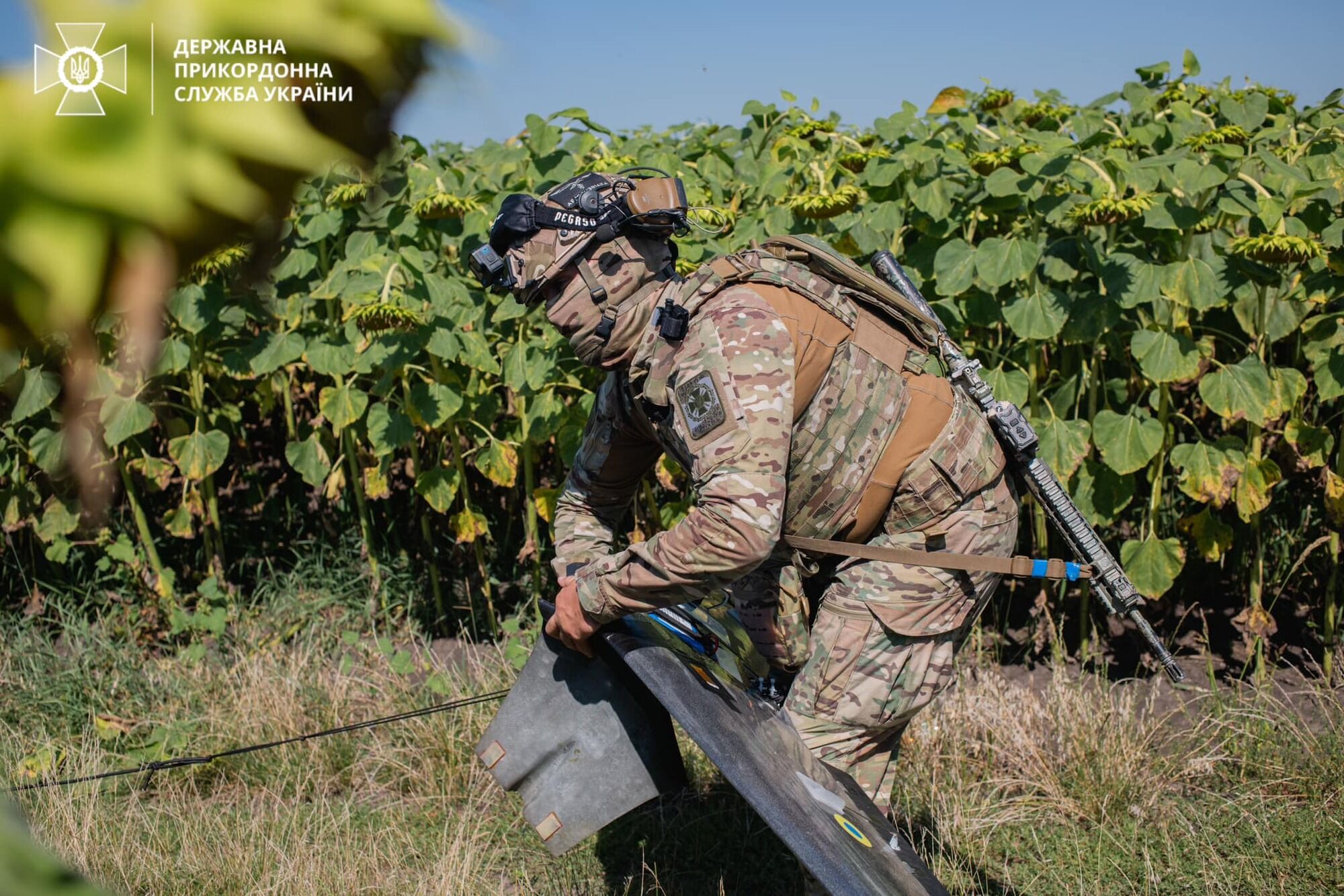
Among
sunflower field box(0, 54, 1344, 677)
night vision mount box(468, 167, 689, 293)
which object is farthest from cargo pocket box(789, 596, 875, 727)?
sunflower field box(0, 54, 1344, 677)

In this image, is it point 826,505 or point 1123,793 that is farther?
point 1123,793

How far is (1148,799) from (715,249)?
2.58 meters

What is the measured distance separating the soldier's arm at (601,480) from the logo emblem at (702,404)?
2.19 feet

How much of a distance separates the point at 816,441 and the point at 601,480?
0.87 metres

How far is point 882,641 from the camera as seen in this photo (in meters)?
2.92

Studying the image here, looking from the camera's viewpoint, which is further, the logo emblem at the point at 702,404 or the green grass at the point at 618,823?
the green grass at the point at 618,823

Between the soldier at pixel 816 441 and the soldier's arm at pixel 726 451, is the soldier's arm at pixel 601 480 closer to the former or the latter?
the soldier at pixel 816 441

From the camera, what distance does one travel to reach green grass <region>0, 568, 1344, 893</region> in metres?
3.54

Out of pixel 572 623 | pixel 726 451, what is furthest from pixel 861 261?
pixel 572 623

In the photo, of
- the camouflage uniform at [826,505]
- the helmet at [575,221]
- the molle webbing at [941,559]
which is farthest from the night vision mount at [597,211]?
the molle webbing at [941,559]

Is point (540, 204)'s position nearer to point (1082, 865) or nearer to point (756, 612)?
point (756, 612)

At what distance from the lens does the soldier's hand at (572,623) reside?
2.85 metres

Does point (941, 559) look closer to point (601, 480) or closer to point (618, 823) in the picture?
point (601, 480)

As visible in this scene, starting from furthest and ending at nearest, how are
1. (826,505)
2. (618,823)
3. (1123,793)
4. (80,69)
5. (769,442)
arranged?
(618,823)
(1123,793)
(826,505)
(769,442)
(80,69)
